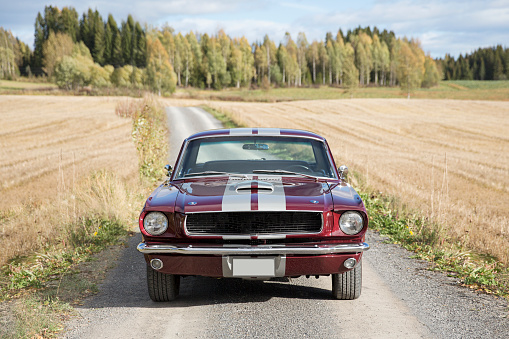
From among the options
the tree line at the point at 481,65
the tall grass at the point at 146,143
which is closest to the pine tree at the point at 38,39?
the tree line at the point at 481,65

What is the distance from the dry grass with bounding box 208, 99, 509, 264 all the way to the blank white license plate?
328cm

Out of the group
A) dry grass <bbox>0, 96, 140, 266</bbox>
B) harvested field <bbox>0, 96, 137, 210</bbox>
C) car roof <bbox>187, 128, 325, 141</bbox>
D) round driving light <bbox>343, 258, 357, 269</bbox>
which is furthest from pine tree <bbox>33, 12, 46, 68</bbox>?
round driving light <bbox>343, 258, 357, 269</bbox>

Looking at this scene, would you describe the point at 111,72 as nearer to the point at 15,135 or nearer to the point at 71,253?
the point at 15,135

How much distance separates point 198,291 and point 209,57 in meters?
104

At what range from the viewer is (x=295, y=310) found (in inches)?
167

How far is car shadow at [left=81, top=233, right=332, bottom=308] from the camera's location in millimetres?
4520

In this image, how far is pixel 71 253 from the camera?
20.2ft

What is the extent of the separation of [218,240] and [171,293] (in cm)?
81

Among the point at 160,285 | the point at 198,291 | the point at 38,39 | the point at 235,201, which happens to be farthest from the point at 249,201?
the point at 38,39

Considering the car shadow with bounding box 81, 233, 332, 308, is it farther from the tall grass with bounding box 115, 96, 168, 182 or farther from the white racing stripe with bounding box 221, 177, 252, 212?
the tall grass with bounding box 115, 96, 168, 182

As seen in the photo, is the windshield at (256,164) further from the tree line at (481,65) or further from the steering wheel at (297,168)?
the tree line at (481,65)

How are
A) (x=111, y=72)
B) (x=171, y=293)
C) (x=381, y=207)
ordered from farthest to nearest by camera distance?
(x=111, y=72) → (x=381, y=207) → (x=171, y=293)

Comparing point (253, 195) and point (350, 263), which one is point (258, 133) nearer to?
point (253, 195)

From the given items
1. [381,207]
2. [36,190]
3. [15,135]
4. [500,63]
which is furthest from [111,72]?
[500,63]
